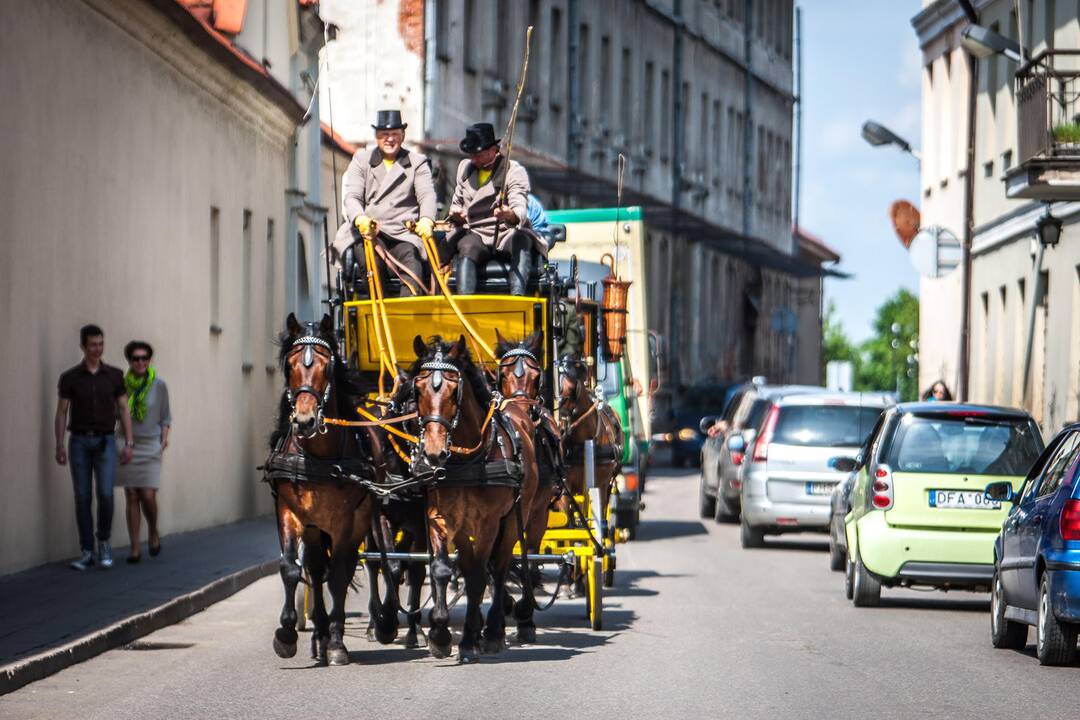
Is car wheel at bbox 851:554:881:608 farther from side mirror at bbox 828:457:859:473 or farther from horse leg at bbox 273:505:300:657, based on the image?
horse leg at bbox 273:505:300:657

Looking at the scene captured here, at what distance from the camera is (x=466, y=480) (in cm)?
1354

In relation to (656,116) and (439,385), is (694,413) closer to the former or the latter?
(656,116)

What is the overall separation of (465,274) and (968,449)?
464 cm

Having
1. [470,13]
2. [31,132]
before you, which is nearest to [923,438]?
[31,132]

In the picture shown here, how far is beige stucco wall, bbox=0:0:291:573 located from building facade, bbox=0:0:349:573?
32 millimetres

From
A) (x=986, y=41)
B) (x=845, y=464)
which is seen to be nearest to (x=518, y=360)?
(x=845, y=464)

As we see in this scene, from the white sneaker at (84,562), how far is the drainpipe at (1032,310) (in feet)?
60.0

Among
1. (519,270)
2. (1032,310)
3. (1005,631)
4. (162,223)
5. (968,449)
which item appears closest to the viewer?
(1005,631)

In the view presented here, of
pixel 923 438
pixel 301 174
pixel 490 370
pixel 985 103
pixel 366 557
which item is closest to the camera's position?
pixel 366 557

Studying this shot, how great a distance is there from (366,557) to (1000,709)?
441 centimetres

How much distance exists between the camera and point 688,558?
2433 centimetres

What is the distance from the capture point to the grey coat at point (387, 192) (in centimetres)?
1645

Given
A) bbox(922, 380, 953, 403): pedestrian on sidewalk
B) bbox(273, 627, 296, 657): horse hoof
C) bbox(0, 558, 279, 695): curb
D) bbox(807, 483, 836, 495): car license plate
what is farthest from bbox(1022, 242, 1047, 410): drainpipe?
bbox(273, 627, 296, 657): horse hoof

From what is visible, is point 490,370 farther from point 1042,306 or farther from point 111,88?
point 1042,306
